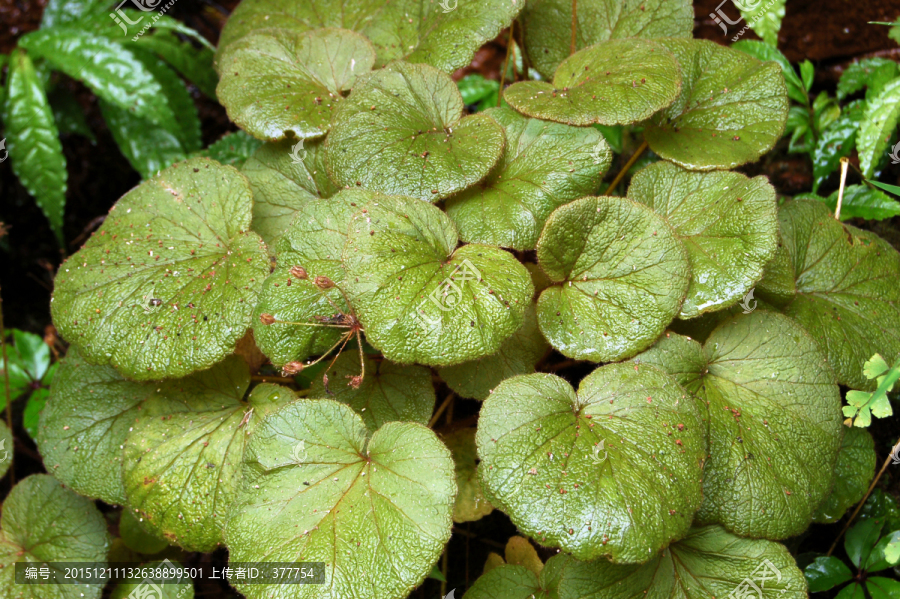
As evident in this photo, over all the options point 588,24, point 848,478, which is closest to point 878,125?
point 588,24

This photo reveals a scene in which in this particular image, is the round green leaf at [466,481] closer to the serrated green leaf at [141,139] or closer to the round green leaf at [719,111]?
the round green leaf at [719,111]

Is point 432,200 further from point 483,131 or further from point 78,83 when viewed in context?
point 78,83

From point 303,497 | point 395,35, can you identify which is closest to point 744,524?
point 303,497

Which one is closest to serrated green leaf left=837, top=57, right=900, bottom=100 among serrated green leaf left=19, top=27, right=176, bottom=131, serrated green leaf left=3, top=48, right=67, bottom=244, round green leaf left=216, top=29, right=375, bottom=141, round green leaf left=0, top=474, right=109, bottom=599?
round green leaf left=216, top=29, right=375, bottom=141

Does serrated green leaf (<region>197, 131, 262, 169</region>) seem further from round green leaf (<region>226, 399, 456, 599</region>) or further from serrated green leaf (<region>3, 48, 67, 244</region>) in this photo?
round green leaf (<region>226, 399, 456, 599</region>)

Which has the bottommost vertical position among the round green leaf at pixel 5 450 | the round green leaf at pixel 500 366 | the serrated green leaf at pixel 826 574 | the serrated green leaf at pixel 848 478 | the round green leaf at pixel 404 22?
the serrated green leaf at pixel 826 574

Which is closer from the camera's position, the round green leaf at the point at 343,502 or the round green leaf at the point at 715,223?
the round green leaf at the point at 343,502

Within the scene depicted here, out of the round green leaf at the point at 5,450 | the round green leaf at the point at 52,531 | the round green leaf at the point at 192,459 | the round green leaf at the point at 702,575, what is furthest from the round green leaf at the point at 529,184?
the round green leaf at the point at 5,450

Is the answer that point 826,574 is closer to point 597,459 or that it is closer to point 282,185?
point 597,459
